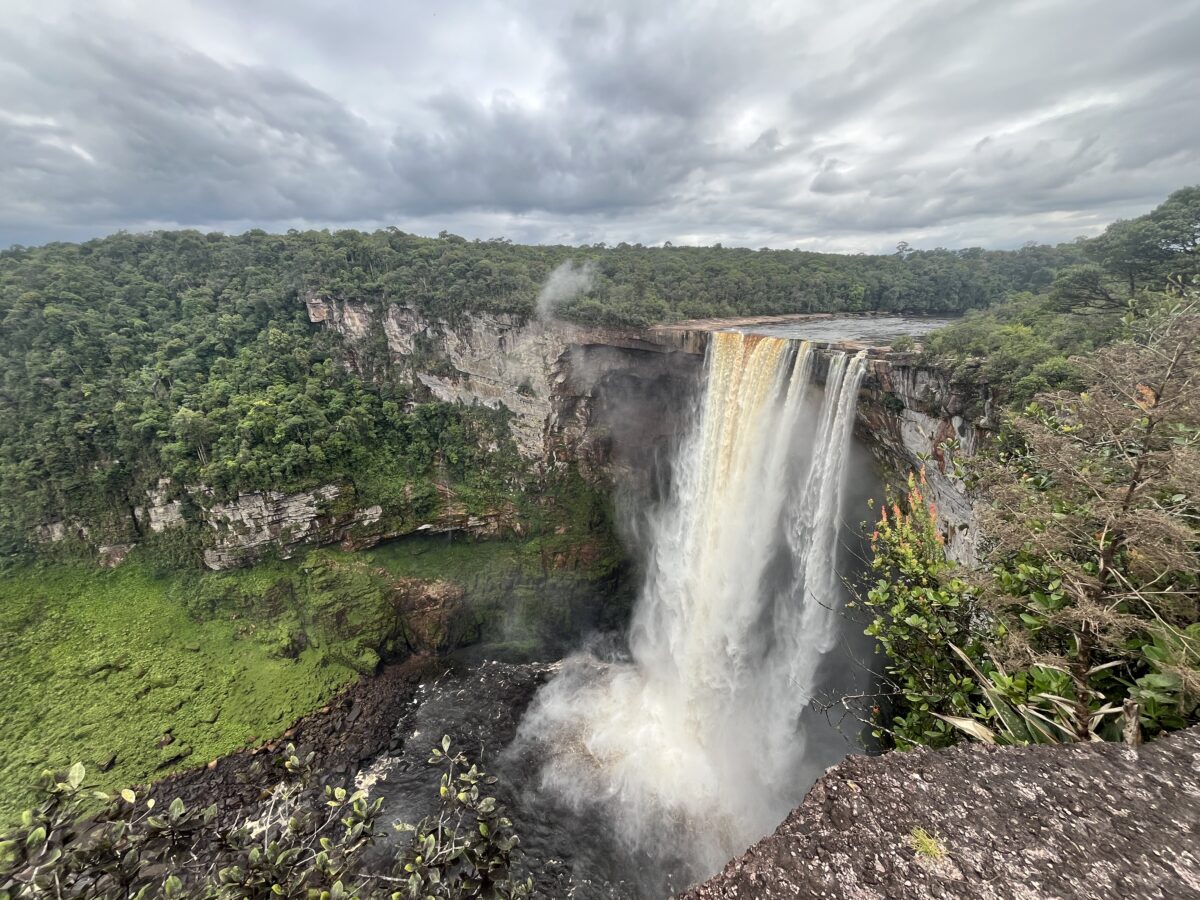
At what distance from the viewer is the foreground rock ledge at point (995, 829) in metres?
1.90

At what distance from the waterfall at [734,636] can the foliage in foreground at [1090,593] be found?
7697 mm

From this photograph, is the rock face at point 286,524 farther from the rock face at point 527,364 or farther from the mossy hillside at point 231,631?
the rock face at point 527,364

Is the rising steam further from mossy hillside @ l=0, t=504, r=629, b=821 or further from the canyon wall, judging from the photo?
mossy hillside @ l=0, t=504, r=629, b=821

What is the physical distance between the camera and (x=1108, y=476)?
365 cm

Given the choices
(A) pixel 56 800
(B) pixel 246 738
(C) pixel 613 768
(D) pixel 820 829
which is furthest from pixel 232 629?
(D) pixel 820 829

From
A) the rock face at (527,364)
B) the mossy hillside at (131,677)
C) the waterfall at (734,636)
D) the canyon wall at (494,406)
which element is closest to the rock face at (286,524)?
the canyon wall at (494,406)

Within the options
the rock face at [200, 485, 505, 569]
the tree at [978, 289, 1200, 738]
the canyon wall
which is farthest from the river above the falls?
the rock face at [200, 485, 505, 569]

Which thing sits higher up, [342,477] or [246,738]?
[342,477]

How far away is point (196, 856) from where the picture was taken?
2.42 m

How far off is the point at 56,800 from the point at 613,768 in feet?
48.9

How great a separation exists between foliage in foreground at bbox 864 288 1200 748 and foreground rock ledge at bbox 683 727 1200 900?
292mm

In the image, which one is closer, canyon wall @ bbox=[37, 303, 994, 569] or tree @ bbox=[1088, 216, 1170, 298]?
tree @ bbox=[1088, 216, 1170, 298]

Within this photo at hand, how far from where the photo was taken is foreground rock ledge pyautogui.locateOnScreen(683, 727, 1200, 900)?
6.23 ft

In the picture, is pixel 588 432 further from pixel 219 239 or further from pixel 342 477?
pixel 219 239
